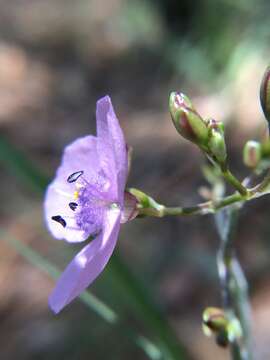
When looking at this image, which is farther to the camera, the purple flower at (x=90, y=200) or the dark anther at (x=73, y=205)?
the dark anther at (x=73, y=205)

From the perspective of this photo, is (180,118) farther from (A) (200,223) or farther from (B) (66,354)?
(A) (200,223)

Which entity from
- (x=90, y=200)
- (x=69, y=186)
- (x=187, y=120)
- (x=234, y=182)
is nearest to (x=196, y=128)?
(x=187, y=120)

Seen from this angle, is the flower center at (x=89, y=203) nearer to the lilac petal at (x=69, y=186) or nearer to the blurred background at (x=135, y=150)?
the lilac petal at (x=69, y=186)

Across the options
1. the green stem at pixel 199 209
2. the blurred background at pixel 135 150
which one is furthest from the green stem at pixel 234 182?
the blurred background at pixel 135 150

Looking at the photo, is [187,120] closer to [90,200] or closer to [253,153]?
[253,153]

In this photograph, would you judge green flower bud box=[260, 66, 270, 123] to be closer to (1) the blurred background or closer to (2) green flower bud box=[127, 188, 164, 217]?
(2) green flower bud box=[127, 188, 164, 217]

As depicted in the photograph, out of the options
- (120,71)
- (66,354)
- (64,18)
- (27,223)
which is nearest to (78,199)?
(66,354)

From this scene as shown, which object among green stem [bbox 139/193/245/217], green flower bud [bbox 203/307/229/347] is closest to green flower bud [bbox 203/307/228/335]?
green flower bud [bbox 203/307/229/347]
